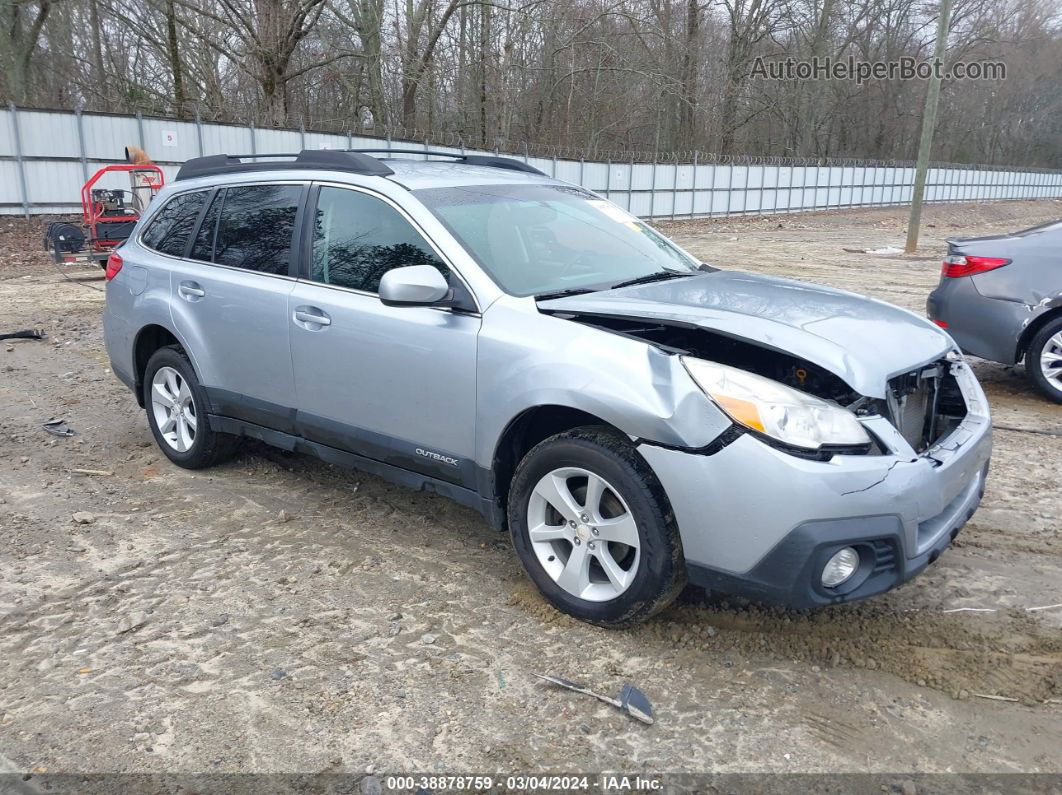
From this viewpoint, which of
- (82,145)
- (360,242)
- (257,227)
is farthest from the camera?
(82,145)

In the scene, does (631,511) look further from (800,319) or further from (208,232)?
(208,232)

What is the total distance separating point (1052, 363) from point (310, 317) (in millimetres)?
5542

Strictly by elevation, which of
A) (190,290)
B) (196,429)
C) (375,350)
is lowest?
(196,429)

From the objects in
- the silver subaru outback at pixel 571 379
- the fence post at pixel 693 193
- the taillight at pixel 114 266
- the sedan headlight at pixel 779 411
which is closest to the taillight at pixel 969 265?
the silver subaru outback at pixel 571 379

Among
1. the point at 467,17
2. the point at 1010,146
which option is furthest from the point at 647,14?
the point at 1010,146

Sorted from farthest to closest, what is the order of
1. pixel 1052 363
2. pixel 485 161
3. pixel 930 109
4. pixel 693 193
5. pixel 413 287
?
pixel 693 193
pixel 930 109
pixel 1052 363
pixel 485 161
pixel 413 287

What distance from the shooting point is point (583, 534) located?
3281 mm

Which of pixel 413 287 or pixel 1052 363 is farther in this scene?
pixel 1052 363

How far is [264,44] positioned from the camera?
23.5 metres

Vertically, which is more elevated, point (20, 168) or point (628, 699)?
point (20, 168)

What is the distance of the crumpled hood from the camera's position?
3.09 metres

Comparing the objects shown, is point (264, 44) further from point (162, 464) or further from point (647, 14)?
point (162, 464)

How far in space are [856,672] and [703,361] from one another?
1.25 meters

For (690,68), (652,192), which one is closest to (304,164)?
(652,192)
